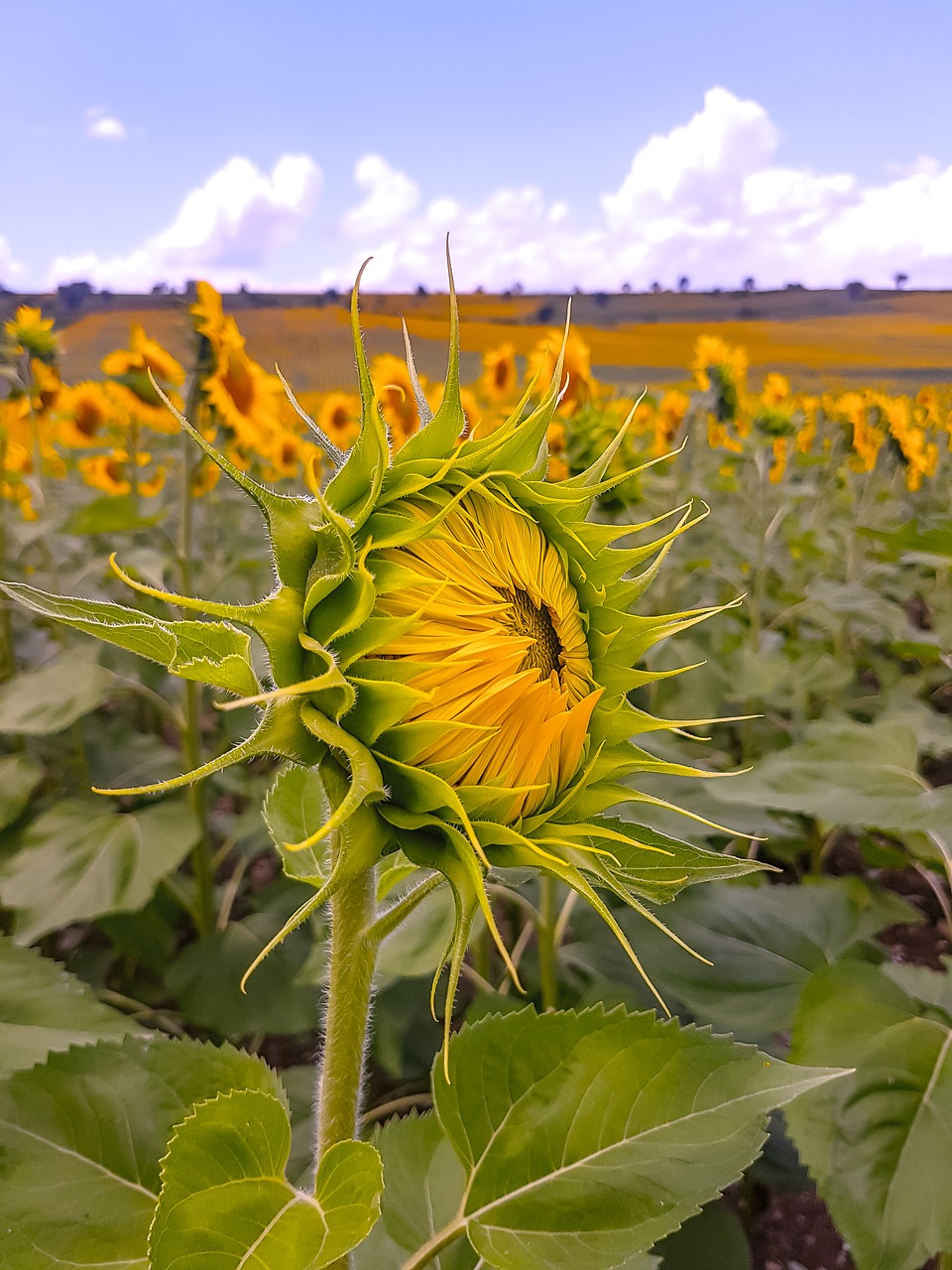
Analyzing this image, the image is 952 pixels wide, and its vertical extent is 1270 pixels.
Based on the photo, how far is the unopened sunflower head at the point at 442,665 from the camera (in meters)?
0.60

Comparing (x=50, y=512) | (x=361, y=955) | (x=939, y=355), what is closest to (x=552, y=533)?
(x=361, y=955)

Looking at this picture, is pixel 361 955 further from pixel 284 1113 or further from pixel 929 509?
pixel 929 509

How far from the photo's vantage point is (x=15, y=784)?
1.88 m

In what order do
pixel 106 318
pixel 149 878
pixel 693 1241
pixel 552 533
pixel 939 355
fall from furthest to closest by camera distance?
1. pixel 939 355
2. pixel 106 318
3. pixel 149 878
4. pixel 693 1241
5. pixel 552 533

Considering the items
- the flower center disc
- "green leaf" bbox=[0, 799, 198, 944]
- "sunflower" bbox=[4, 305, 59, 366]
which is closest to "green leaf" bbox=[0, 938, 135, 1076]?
the flower center disc

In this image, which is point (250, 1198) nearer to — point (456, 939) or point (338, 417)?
point (456, 939)

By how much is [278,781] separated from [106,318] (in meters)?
3.71

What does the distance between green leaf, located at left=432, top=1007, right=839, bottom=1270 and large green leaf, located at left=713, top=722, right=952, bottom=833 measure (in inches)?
24.3

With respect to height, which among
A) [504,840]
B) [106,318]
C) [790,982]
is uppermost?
[106,318]

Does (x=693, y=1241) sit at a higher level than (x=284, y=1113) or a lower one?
lower

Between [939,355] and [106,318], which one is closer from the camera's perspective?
[106,318]

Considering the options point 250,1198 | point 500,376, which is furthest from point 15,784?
point 500,376

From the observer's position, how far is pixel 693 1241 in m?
1.33

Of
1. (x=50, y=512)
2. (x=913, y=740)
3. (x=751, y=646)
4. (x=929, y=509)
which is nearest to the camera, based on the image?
(x=913, y=740)
